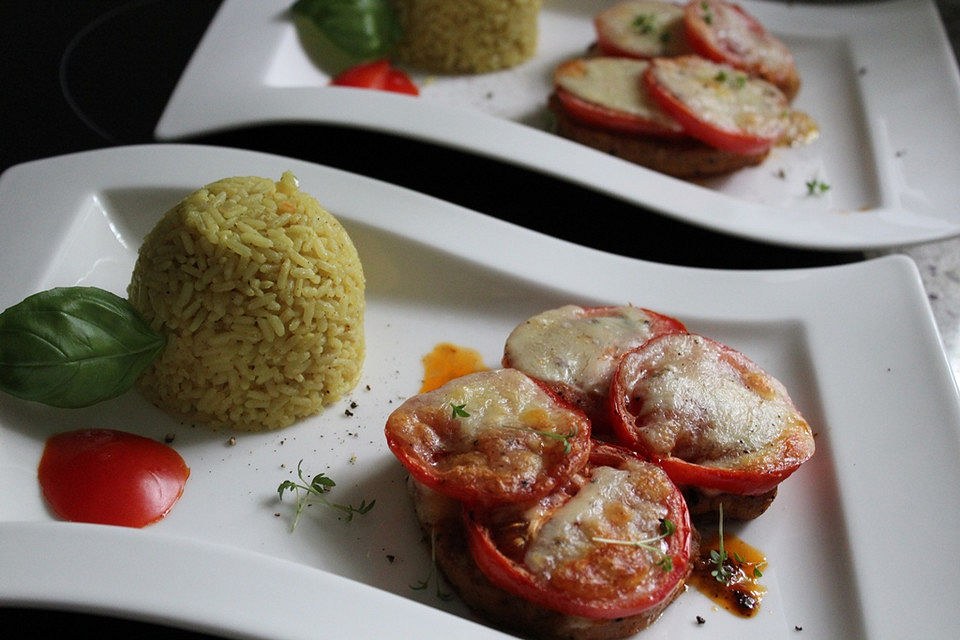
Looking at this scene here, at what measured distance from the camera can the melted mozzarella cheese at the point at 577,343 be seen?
8.43 ft

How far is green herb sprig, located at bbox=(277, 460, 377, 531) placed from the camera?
2467 millimetres

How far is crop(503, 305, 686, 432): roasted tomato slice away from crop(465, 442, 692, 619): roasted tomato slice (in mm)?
306

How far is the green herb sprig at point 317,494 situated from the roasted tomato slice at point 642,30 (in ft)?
8.49

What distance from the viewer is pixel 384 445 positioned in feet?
8.83

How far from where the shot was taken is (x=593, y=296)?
2992 mm

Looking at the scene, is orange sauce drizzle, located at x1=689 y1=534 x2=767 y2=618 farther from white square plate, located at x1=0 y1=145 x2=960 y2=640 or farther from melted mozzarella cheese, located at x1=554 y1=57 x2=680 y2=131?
melted mozzarella cheese, located at x1=554 y1=57 x2=680 y2=131

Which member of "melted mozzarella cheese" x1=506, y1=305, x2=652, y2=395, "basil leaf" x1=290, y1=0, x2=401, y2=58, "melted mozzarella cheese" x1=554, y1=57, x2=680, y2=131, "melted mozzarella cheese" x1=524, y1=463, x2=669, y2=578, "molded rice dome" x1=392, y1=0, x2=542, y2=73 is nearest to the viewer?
"melted mozzarella cheese" x1=524, y1=463, x2=669, y2=578

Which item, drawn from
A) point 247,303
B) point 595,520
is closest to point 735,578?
point 595,520

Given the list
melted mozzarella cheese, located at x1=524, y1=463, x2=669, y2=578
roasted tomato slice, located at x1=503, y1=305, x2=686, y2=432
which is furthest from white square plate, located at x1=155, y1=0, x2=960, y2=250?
melted mozzarella cheese, located at x1=524, y1=463, x2=669, y2=578

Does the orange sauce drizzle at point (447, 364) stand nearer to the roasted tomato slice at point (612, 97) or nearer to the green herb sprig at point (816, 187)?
the roasted tomato slice at point (612, 97)

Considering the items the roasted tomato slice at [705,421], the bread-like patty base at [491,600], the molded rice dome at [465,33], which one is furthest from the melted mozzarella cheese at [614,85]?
the bread-like patty base at [491,600]

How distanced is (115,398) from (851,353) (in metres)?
2.16

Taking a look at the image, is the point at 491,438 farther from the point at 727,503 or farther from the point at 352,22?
the point at 352,22

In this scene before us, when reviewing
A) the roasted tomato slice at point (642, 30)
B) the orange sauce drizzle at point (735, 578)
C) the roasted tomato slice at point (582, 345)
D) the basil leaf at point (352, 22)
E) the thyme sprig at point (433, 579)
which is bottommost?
the orange sauce drizzle at point (735, 578)
